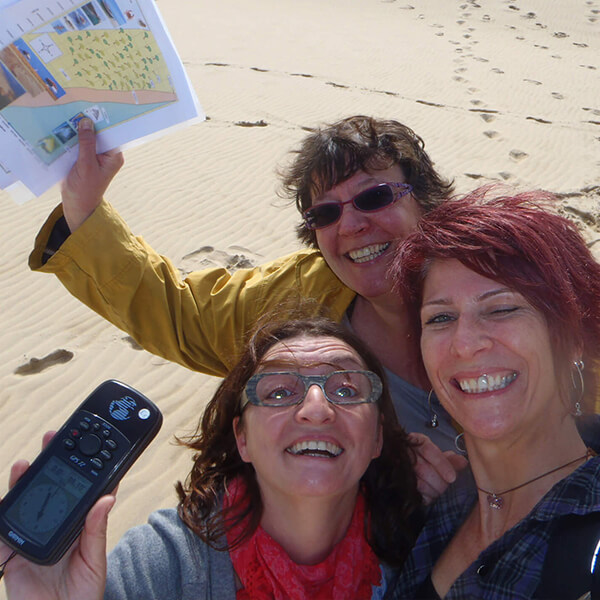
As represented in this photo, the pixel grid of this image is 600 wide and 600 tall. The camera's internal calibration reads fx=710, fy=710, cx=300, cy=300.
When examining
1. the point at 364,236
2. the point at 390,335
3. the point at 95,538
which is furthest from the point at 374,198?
the point at 95,538

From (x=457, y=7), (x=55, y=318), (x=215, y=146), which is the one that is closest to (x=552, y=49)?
(x=457, y=7)

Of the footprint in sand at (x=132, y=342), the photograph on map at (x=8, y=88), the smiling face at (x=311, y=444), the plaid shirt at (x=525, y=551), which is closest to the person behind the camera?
the plaid shirt at (x=525, y=551)

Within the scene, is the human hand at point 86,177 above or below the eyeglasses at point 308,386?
above

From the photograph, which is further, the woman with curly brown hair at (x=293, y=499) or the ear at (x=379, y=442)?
the ear at (x=379, y=442)

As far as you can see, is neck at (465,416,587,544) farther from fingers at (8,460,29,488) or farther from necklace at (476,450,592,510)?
fingers at (8,460,29,488)

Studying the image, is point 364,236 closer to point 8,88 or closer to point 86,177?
point 86,177

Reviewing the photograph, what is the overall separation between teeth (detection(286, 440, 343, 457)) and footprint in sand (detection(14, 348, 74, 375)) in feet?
10.5

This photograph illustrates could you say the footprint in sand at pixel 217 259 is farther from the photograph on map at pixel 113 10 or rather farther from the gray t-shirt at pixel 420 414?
the photograph on map at pixel 113 10

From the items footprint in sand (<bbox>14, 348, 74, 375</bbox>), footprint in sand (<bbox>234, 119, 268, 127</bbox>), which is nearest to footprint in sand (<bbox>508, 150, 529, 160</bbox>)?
footprint in sand (<bbox>234, 119, 268, 127</bbox>)

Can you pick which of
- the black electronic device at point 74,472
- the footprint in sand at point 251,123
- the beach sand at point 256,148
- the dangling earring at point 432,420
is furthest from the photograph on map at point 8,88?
the footprint in sand at point 251,123

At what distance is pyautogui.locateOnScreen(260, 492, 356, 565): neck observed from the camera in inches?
83.9

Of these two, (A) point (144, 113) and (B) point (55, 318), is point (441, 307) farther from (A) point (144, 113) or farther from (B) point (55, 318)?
(B) point (55, 318)

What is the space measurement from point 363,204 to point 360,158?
209 millimetres

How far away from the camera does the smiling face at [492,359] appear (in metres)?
1.95
